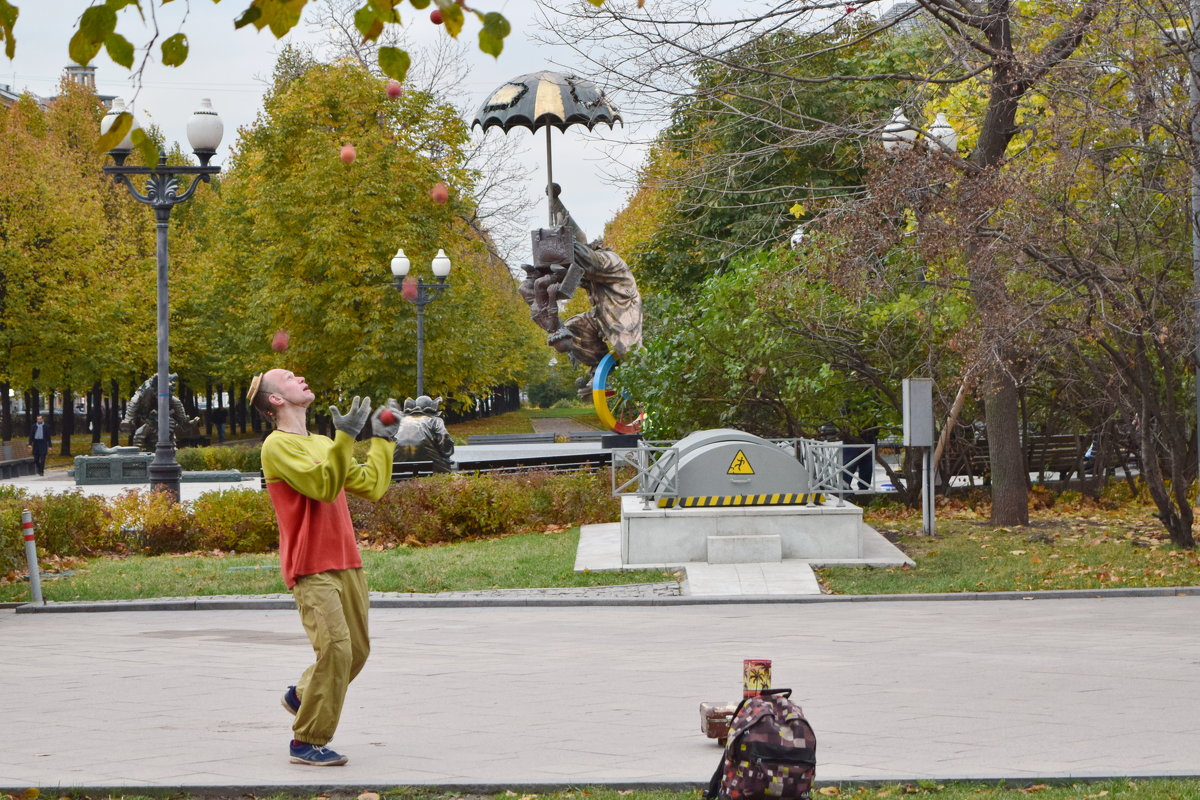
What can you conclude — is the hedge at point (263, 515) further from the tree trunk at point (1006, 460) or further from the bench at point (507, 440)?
the bench at point (507, 440)

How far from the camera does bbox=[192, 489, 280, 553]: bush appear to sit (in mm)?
19047

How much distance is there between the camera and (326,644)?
6594 millimetres

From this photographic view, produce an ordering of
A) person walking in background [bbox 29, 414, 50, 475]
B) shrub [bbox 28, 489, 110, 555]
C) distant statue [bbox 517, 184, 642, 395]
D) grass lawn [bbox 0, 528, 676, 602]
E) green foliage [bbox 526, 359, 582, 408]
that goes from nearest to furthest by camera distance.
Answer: grass lawn [bbox 0, 528, 676, 602] → shrub [bbox 28, 489, 110, 555] → distant statue [bbox 517, 184, 642, 395] → person walking in background [bbox 29, 414, 50, 475] → green foliage [bbox 526, 359, 582, 408]

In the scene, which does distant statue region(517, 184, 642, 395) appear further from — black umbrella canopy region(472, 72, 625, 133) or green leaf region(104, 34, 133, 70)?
green leaf region(104, 34, 133, 70)

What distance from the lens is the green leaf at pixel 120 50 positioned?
4.33 m

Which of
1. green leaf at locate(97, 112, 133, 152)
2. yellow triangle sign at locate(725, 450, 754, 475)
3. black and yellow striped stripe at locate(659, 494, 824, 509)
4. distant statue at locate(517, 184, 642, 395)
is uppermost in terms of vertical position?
distant statue at locate(517, 184, 642, 395)

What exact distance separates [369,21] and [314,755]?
3525 millimetres

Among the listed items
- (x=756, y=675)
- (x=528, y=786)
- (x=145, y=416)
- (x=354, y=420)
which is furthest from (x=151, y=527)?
(x=145, y=416)

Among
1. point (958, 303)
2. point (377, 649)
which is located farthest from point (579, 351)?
point (377, 649)

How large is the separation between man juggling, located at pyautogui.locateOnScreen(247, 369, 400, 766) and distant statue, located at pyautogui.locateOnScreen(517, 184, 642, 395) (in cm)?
2598

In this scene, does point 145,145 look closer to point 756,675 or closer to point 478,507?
point 756,675

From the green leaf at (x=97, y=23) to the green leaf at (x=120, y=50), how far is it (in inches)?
0.9

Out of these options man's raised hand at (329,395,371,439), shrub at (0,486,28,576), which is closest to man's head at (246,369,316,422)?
man's raised hand at (329,395,371,439)

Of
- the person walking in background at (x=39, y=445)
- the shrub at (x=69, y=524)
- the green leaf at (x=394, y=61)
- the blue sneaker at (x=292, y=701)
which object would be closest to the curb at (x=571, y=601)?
the shrub at (x=69, y=524)
